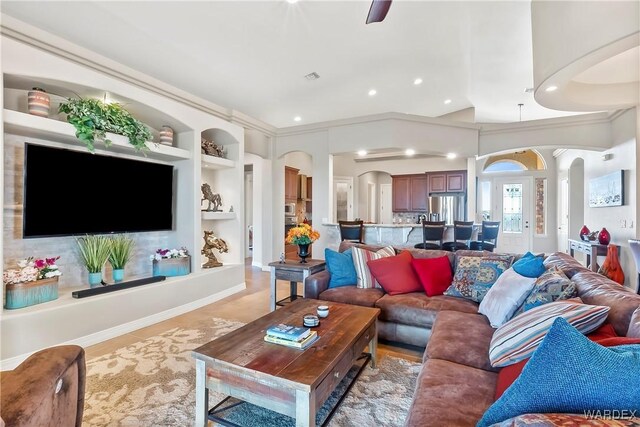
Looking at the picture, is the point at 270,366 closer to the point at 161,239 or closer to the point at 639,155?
the point at 161,239

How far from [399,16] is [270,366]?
394cm

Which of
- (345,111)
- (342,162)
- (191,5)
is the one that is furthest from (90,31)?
(342,162)

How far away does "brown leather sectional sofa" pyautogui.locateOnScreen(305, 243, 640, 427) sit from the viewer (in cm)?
124

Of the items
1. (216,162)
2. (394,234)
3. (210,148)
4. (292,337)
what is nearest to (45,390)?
(292,337)

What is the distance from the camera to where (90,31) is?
10.2ft

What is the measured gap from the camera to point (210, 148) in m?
4.62

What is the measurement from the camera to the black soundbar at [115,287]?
2.91 m

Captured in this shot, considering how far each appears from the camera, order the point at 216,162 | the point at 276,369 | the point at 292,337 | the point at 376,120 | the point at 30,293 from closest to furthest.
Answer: the point at 276,369
the point at 292,337
the point at 30,293
the point at 216,162
the point at 376,120

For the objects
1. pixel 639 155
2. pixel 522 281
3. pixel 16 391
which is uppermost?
pixel 639 155

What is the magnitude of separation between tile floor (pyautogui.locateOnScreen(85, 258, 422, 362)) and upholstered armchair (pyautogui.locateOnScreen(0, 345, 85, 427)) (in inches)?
62.9

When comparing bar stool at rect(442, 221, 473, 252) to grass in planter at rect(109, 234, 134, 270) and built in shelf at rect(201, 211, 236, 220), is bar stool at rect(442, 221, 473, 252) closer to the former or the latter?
built in shelf at rect(201, 211, 236, 220)

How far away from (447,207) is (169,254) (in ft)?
22.0

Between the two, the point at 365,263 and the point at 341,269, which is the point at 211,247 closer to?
the point at 341,269

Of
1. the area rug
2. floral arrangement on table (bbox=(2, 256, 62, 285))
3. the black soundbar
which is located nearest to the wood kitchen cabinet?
the black soundbar
